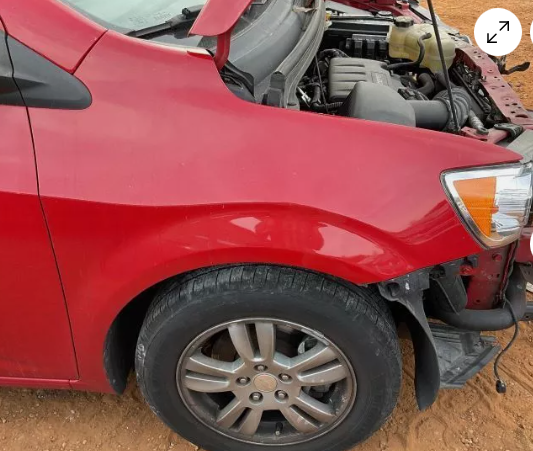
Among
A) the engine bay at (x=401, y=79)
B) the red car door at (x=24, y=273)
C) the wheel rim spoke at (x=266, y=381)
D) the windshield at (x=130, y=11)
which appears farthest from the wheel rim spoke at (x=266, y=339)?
the windshield at (x=130, y=11)

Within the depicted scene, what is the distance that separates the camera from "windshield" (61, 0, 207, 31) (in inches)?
74.1

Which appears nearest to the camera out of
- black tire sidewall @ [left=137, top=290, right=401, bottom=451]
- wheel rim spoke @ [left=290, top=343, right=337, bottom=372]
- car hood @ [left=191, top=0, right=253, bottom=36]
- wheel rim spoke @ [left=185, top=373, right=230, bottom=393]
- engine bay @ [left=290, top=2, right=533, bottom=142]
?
car hood @ [left=191, top=0, right=253, bottom=36]

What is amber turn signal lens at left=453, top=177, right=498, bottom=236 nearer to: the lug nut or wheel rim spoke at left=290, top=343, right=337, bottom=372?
wheel rim spoke at left=290, top=343, right=337, bottom=372

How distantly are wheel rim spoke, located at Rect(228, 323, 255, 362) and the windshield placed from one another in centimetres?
103

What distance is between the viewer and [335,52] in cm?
318

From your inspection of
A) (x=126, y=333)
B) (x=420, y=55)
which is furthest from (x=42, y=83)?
(x=420, y=55)

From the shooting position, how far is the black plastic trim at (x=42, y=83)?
164 cm

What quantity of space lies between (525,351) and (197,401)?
63.1 inches

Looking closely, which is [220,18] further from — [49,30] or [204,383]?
[204,383]

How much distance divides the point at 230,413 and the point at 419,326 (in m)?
0.72

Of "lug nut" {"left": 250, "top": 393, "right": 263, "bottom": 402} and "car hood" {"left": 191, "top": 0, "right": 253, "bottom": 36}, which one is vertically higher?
"car hood" {"left": 191, "top": 0, "right": 253, "bottom": 36}

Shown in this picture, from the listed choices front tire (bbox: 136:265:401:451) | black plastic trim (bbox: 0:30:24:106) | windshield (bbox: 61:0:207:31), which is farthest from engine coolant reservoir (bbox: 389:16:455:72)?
black plastic trim (bbox: 0:30:24:106)

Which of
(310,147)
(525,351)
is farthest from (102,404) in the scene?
(525,351)

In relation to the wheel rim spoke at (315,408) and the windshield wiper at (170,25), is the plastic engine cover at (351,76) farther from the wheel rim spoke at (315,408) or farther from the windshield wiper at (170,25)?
the wheel rim spoke at (315,408)
